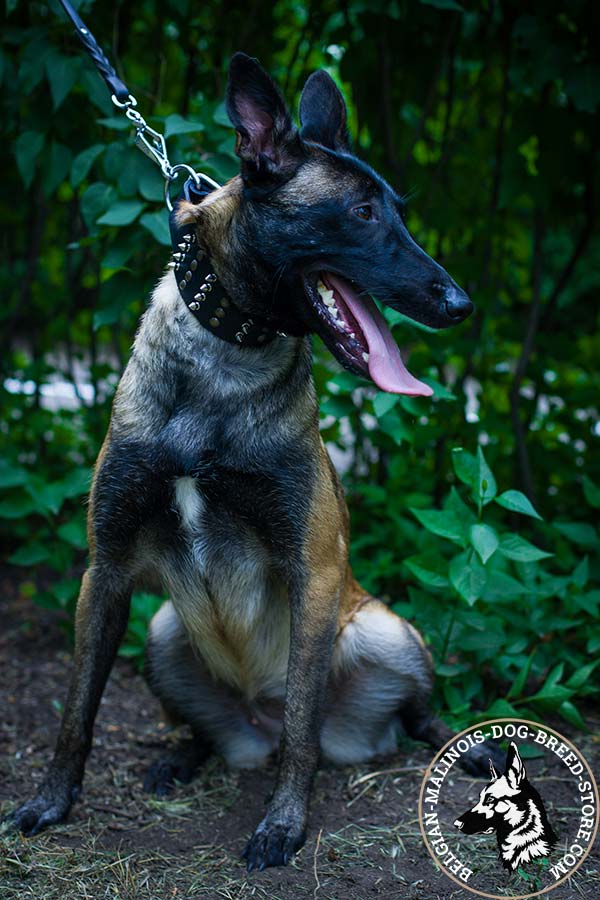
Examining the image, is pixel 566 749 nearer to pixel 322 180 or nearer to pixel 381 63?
pixel 322 180

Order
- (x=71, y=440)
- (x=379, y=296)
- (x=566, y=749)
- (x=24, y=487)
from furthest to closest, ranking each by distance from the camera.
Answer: (x=71, y=440) < (x=24, y=487) < (x=566, y=749) < (x=379, y=296)

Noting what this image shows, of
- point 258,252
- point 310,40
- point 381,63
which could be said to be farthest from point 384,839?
point 310,40

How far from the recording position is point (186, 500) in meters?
2.57

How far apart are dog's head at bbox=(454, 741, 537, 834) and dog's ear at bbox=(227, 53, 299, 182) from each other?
5.39 feet

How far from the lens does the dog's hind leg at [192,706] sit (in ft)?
10.2

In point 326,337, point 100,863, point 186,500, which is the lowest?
point 100,863

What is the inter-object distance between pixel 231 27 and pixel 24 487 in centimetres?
239

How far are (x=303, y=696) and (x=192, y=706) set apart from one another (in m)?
0.62

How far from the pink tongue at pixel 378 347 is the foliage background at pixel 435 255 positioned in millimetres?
569

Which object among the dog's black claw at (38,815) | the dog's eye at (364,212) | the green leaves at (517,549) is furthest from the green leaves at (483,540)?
the dog's black claw at (38,815)

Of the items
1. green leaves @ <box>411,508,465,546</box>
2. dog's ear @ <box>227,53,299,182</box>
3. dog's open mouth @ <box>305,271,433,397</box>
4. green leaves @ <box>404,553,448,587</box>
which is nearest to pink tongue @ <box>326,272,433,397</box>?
dog's open mouth @ <box>305,271,433,397</box>

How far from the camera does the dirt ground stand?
236 cm

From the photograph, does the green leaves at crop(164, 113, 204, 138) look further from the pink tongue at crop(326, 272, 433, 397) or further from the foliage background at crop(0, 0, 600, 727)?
Answer: the pink tongue at crop(326, 272, 433, 397)

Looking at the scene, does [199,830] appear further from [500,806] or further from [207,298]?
[207,298]
